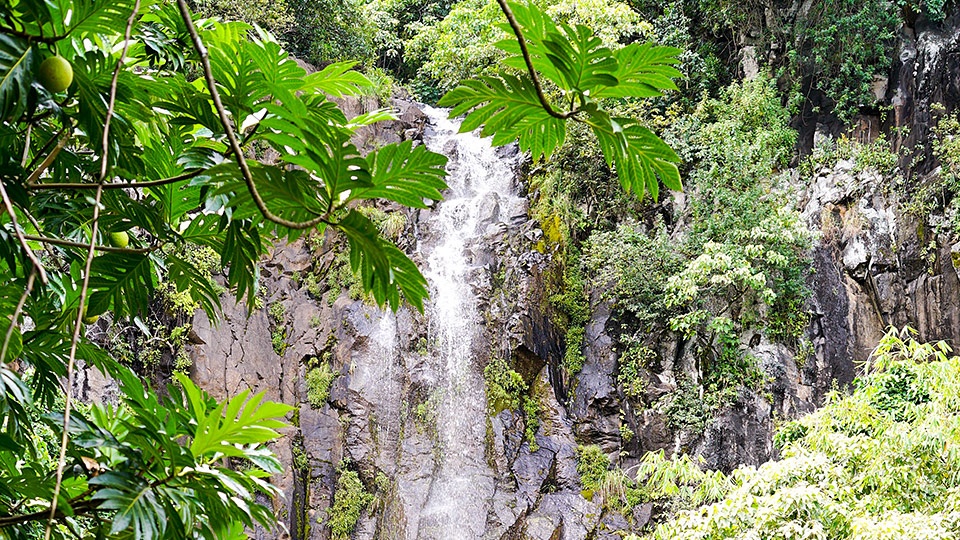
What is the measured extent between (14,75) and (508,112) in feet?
1.86

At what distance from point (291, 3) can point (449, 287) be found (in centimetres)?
476

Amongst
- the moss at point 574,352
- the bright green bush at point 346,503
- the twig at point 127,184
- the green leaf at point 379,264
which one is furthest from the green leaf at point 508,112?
the moss at point 574,352

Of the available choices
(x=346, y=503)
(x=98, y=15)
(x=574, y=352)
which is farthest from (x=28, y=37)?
Result: (x=574, y=352)

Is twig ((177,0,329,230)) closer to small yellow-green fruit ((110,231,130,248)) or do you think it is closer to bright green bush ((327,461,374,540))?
small yellow-green fruit ((110,231,130,248))

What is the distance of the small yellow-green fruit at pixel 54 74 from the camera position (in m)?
0.86

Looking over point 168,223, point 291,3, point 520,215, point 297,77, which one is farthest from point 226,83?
point 291,3

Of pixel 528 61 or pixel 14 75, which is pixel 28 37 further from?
pixel 528 61

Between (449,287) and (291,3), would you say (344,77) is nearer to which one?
(449,287)

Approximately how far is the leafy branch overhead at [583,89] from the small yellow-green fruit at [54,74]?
43cm

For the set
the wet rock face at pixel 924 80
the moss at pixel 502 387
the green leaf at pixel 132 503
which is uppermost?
the wet rock face at pixel 924 80

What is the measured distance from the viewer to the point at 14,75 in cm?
86

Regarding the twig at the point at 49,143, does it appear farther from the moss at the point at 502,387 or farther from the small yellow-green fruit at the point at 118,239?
the moss at the point at 502,387

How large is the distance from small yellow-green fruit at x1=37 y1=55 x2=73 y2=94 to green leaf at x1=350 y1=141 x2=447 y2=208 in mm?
352

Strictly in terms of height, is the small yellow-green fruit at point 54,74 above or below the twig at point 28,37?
below
